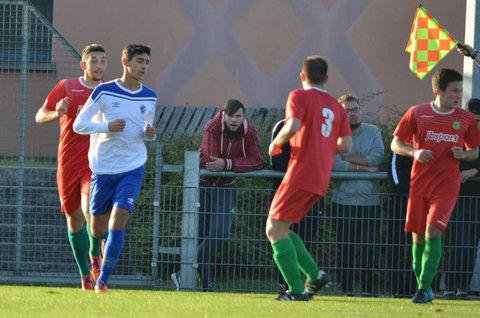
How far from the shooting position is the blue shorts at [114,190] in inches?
412

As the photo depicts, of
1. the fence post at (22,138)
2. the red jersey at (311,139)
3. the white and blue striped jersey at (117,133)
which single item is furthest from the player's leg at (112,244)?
the fence post at (22,138)

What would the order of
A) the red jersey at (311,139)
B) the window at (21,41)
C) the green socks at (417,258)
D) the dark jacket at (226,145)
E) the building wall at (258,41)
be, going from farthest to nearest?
the building wall at (258,41) → the window at (21,41) → the dark jacket at (226,145) → the green socks at (417,258) → the red jersey at (311,139)

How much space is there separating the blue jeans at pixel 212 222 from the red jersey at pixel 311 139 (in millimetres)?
2237

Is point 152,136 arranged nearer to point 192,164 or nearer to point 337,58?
point 192,164

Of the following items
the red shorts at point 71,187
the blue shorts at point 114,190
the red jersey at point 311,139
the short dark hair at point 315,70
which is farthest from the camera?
the red shorts at point 71,187

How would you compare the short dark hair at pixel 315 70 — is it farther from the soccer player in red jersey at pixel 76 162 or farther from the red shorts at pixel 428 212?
the soccer player in red jersey at pixel 76 162

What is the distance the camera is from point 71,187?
11.5 metres

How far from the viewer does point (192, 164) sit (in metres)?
12.4

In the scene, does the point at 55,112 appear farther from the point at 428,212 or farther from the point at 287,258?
the point at 428,212

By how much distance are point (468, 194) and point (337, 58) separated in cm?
635

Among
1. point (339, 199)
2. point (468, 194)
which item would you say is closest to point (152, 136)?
point (339, 199)

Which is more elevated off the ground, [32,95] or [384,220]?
[32,95]

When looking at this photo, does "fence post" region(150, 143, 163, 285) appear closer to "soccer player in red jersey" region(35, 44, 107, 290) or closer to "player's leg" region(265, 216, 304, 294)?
"soccer player in red jersey" region(35, 44, 107, 290)

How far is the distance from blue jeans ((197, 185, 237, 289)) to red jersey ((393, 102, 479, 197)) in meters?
2.01
